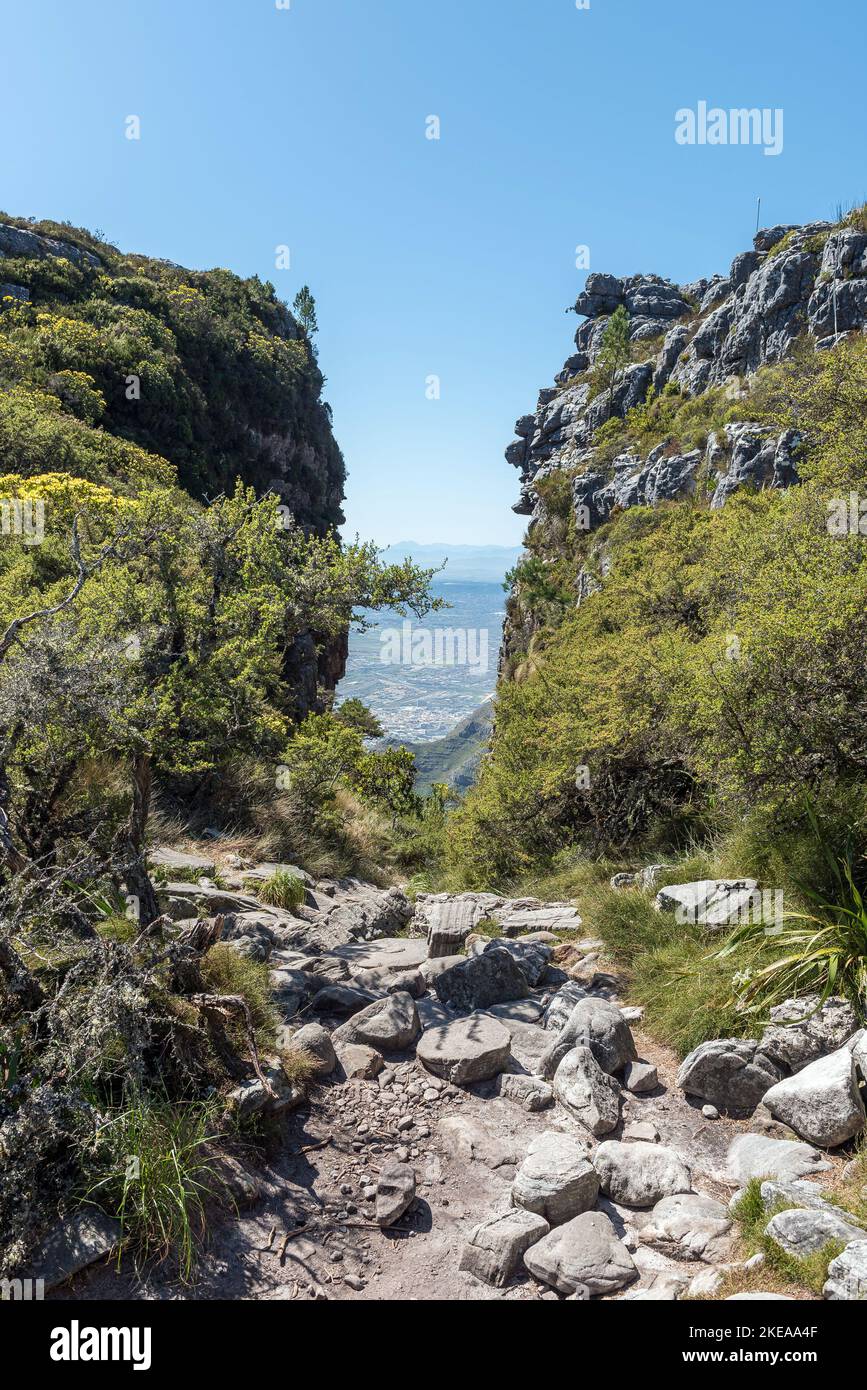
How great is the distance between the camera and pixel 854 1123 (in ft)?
12.6

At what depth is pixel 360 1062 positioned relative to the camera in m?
5.10

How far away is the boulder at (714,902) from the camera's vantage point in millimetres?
6035

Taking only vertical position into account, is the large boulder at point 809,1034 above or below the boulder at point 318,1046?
above

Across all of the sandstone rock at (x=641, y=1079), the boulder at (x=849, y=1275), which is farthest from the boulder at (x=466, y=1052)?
the boulder at (x=849, y=1275)

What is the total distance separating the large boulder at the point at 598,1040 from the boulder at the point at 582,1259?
1.58 m

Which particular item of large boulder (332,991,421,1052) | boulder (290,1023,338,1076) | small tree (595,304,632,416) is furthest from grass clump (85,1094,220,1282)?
small tree (595,304,632,416)

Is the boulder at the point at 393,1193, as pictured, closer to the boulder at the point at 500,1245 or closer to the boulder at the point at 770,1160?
the boulder at the point at 500,1245

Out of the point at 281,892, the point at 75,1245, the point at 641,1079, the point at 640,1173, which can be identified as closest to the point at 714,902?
the point at 641,1079

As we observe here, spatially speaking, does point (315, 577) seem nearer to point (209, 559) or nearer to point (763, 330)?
point (209, 559)

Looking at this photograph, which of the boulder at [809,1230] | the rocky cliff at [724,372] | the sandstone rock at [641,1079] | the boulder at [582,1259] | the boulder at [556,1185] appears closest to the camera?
the boulder at [809,1230]

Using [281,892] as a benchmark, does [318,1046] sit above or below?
above

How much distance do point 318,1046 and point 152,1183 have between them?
175cm

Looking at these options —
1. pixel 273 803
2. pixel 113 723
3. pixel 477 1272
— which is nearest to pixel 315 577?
pixel 113 723

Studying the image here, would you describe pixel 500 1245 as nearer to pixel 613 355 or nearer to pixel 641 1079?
pixel 641 1079
